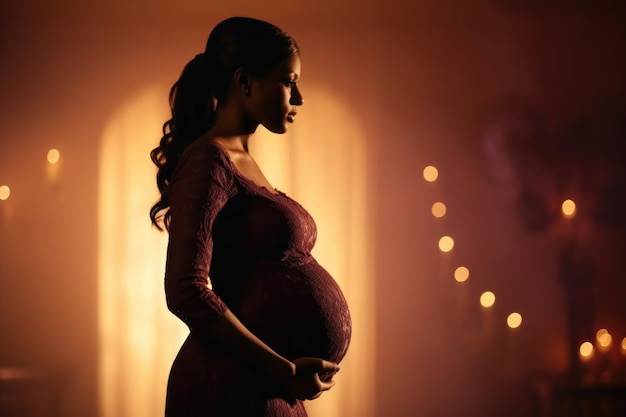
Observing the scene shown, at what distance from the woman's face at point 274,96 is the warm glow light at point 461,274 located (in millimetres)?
1986

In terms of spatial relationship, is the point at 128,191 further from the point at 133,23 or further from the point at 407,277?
the point at 407,277

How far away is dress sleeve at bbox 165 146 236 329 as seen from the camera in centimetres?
96

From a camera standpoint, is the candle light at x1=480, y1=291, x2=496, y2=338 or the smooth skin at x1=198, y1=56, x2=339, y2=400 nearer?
the smooth skin at x1=198, y1=56, x2=339, y2=400

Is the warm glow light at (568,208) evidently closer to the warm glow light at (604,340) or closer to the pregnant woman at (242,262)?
the warm glow light at (604,340)

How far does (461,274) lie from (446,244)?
0.14 meters

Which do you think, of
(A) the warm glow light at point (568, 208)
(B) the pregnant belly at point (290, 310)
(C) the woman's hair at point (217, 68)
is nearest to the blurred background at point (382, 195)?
(A) the warm glow light at point (568, 208)

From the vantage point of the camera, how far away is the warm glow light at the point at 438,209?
2.99 m

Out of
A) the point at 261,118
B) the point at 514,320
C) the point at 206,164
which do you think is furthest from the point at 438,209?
the point at 206,164

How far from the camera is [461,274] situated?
299 centimetres

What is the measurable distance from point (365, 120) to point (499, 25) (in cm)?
69

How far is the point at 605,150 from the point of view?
3082mm

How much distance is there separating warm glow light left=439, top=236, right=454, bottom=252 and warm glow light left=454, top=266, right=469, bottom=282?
9 cm

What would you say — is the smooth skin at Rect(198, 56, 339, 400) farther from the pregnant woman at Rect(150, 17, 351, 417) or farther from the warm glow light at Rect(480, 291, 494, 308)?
the warm glow light at Rect(480, 291, 494, 308)

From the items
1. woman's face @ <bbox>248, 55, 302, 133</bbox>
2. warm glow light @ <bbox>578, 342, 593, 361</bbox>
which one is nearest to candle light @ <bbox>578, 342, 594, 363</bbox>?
warm glow light @ <bbox>578, 342, 593, 361</bbox>
